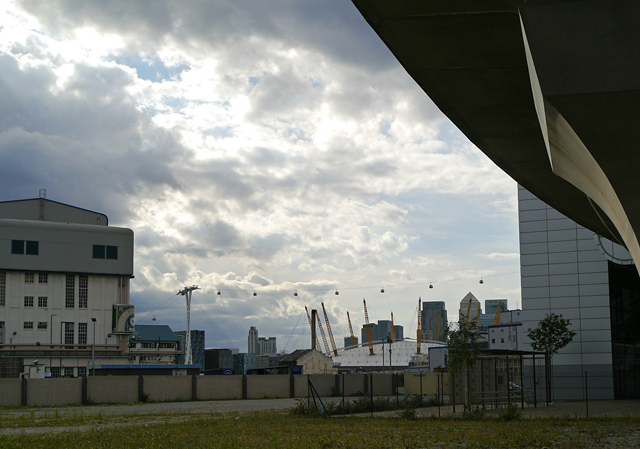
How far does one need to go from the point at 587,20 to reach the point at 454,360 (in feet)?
83.2

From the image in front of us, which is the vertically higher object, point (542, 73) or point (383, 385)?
point (542, 73)

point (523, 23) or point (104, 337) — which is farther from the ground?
point (523, 23)

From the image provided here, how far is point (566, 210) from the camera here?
18.9m

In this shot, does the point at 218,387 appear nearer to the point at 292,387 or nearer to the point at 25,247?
the point at 292,387

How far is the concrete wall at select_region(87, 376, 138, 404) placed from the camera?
46.4 m

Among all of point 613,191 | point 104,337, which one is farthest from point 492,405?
point 104,337

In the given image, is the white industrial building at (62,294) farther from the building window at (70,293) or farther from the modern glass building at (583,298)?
the modern glass building at (583,298)

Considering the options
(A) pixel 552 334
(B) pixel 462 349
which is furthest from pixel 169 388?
(A) pixel 552 334

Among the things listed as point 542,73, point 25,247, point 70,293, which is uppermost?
point 25,247

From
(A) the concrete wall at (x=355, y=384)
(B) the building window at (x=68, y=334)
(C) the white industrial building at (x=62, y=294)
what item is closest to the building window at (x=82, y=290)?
(C) the white industrial building at (x=62, y=294)

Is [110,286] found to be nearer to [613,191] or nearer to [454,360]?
[454,360]

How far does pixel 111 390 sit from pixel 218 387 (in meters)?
8.66

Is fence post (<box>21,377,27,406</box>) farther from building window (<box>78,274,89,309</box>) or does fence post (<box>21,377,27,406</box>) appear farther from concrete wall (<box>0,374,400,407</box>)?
building window (<box>78,274,89,309</box>)

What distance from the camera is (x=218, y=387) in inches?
2034
